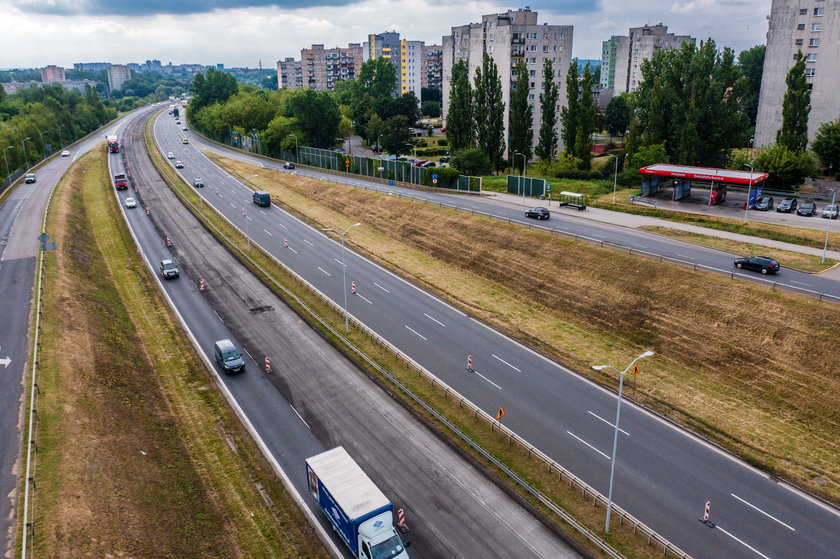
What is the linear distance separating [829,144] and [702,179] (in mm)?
25112

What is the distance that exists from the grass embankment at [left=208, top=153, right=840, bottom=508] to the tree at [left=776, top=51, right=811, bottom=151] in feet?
A: 141

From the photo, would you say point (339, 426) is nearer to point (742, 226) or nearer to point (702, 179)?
point (742, 226)

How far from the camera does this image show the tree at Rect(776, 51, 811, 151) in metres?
77.2

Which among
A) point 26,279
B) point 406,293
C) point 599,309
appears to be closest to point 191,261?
point 26,279

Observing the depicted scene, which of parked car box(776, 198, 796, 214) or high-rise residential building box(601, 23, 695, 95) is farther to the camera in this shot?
high-rise residential building box(601, 23, 695, 95)

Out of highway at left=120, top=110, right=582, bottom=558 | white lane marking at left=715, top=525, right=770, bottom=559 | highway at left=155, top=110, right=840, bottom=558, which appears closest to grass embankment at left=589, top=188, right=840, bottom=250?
highway at left=155, top=110, right=840, bottom=558

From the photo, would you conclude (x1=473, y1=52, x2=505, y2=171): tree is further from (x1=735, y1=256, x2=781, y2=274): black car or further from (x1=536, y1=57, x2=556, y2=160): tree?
(x1=735, y1=256, x2=781, y2=274): black car

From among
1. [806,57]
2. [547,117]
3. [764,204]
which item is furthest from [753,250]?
[806,57]

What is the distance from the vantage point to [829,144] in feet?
257

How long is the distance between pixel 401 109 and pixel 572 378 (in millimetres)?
126116

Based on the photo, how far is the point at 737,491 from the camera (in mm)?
28500

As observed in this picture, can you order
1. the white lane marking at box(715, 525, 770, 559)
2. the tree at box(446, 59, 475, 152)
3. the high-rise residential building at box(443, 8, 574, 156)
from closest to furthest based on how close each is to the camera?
1. the white lane marking at box(715, 525, 770, 559)
2. the tree at box(446, 59, 475, 152)
3. the high-rise residential building at box(443, 8, 574, 156)

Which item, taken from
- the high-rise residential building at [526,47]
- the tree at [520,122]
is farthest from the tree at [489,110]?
the high-rise residential building at [526,47]

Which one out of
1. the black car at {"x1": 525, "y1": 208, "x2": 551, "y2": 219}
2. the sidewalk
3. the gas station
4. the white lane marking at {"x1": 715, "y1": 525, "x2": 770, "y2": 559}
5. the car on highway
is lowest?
the white lane marking at {"x1": 715, "y1": 525, "x2": 770, "y2": 559}
